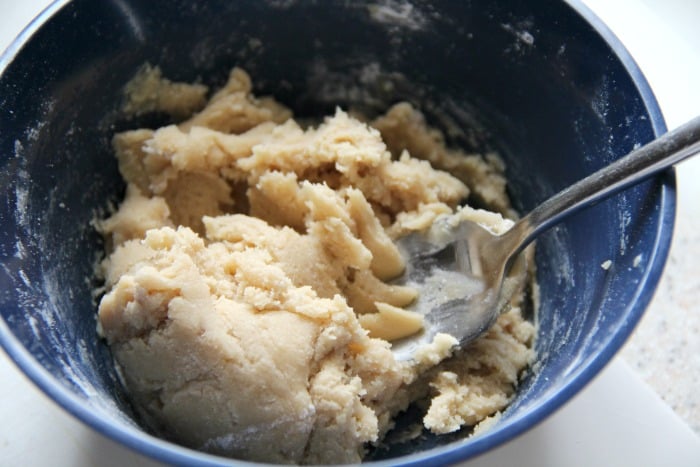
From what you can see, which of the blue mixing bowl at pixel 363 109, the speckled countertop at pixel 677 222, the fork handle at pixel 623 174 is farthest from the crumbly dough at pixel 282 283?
the speckled countertop at pixel 677 222

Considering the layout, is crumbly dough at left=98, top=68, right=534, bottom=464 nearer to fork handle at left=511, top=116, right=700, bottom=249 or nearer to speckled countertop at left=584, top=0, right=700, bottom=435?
fork handle at left=511, top=116, right=700, bottom=249

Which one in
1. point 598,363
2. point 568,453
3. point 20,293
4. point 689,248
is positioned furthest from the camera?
point 689,248

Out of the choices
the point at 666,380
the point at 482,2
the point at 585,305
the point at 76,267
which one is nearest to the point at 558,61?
the point at 482,2

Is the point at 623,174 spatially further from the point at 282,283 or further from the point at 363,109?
the point at 363,109

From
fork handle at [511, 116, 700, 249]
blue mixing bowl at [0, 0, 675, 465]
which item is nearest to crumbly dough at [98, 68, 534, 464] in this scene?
blue mixing bowl at [0, 0, 675, 465]

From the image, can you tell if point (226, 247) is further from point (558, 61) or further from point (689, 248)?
point (689, 248)

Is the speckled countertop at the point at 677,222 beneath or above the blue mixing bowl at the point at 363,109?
beneath

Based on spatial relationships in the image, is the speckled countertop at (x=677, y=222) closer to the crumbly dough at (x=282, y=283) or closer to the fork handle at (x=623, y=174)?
the crumbly dough at (x=282, y=283)

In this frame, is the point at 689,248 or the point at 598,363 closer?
the point at 598,363
